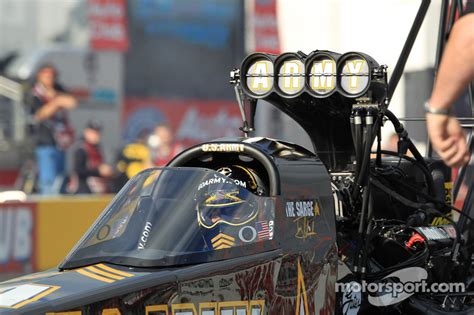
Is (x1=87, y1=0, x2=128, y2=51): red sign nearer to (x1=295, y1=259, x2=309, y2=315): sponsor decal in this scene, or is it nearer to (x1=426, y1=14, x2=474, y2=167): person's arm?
(x1=295, y1=259, x2=309, y2=315): sponsor decal

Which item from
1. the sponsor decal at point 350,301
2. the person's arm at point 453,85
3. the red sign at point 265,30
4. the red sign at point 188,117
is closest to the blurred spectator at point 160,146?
the red sign at point 265,30

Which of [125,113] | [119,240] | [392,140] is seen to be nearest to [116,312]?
[119,240]

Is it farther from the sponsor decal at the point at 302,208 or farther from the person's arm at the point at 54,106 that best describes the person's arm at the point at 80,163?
the sponsor decal at the point at 302,208

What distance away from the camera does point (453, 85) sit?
299 centimetres

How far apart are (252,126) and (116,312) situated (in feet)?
7.88

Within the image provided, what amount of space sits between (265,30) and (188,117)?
661cm

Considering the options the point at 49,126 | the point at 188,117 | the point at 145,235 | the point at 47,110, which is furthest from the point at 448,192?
the point at 188,117

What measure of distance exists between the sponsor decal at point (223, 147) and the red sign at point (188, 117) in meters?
19.6

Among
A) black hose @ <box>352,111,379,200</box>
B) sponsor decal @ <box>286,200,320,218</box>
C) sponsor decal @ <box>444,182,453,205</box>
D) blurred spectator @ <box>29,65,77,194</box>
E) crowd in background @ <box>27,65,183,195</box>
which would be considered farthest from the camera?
blurred spectator @ <box>29,65,77,194</box>

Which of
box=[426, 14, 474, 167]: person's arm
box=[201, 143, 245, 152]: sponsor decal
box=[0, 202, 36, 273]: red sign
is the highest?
box=[426, 14, 474, 167]: person's arm

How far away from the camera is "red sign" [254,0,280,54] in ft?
66.4

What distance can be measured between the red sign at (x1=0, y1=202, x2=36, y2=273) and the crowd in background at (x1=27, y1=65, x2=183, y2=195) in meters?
5.40

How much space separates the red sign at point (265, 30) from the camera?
20.2 metres

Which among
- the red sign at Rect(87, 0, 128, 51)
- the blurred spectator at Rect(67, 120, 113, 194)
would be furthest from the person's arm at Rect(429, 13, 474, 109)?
the red sign at Rect(87, 0, 128, 51)
